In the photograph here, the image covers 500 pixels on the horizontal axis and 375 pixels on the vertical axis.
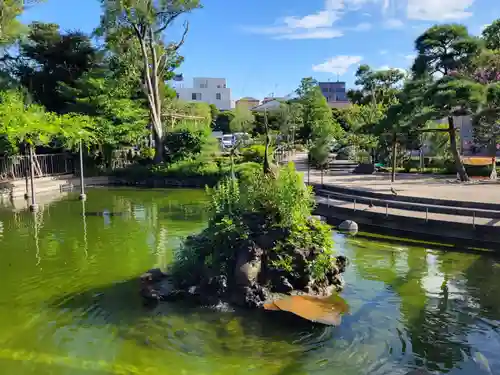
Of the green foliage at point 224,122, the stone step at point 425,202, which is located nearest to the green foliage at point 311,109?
the green foliage at point 224,122

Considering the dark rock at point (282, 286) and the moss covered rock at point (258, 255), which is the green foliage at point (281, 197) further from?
the dark rock at point (282, 286)

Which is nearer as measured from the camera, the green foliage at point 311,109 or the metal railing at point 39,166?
the metal railing at point 39,166

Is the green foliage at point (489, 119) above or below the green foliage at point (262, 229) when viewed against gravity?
above

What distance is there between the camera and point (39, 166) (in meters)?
27.4

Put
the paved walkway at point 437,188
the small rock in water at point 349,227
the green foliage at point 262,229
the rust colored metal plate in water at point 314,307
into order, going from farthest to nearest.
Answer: the paved walkway at point 437,188
the small rock in water at point 349,227
the green foliage at point 262,229
the rust colored metal plate in water at point 314,307

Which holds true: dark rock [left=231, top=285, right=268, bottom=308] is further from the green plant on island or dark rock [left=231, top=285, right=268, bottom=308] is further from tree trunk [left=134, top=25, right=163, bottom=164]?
tree trunk [left=134, top=25, right=163, bottom=164]

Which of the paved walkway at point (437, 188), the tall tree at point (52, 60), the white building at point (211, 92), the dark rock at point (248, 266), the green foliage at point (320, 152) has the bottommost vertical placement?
the dark rock at point (248, 266)

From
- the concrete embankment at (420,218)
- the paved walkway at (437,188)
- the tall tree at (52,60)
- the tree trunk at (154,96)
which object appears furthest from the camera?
the tall tree at (52,60)

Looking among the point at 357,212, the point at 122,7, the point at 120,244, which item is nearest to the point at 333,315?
the point at 120,244

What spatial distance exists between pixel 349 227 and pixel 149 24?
2127cm

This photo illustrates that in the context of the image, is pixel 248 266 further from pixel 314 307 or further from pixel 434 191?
pixel 434 191

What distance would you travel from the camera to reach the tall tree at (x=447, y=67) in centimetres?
1806

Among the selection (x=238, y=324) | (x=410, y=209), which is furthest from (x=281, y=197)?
(x=410, y=209)

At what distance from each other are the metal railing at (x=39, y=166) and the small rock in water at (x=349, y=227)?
16142 millimetres
